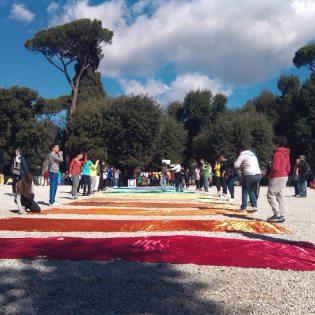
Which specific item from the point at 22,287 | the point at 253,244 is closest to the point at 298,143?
the point at 253,244

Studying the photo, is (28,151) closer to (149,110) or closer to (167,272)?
(149,110)

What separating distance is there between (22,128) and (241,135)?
25653 mm

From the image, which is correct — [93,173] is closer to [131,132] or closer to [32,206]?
[32,206]

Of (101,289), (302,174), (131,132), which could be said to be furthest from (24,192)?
(131,132)

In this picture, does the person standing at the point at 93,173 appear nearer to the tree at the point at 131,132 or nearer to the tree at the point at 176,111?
the tree at the point at 131,132

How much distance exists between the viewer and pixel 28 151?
49719 millimetres

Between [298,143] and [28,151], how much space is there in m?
31.6

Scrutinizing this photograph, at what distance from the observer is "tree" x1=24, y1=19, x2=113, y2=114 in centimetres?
5062

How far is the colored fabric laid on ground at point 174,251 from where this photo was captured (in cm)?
557

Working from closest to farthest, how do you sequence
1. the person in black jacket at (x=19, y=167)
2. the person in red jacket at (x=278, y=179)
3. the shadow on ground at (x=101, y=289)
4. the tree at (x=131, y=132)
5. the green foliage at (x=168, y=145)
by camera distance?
the shadow on ground at (x=101, y=289)
the person in red jacket at (x=278, y=179)
the person in black jacket at (x=19, y=167)
the tree at (x=131, y=132)
the green foliage at (x=168, y=145)

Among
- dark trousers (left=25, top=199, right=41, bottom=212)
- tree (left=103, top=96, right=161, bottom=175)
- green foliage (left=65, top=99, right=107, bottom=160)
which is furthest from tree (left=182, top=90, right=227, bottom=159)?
dark trousers (left=25, top=199, right=41, bottom=212)

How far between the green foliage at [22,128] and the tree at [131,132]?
10.7 m

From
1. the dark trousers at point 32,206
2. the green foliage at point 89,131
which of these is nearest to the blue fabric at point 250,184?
the dark trousers at point 32,206

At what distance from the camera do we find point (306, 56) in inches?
2355
